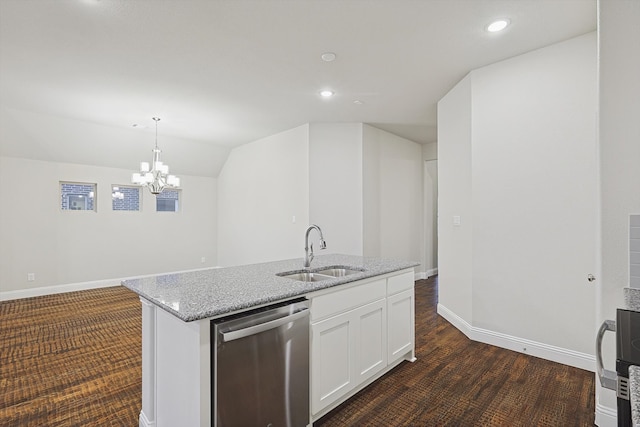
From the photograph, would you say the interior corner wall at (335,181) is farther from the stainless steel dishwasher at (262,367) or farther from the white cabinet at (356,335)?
the stainless steel dishwasher at (262,367)

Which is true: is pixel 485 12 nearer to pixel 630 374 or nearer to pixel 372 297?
pixel 372 297

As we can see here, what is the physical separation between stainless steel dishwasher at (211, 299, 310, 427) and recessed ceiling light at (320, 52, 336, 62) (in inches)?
87.9

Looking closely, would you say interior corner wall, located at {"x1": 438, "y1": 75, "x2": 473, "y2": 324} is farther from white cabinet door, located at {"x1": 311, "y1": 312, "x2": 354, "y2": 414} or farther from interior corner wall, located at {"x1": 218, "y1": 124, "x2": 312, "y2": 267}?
interior corner wall, located at {"x1": 218, "y1": 124, "x2": 312, "y2": 267}

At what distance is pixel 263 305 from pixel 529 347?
2.64 metres

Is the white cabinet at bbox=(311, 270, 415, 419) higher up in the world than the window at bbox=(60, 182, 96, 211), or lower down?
lower down

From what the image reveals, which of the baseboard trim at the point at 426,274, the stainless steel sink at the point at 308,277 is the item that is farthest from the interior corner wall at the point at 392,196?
the stainless steel sink at the point at 308,277

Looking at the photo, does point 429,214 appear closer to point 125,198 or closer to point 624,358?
point 624,358

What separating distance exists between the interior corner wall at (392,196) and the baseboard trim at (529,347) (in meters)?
2.01

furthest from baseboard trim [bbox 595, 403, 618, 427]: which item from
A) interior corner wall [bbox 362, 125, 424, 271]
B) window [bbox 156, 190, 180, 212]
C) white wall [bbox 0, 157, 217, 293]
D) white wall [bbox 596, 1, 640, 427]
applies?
window [bbox 156, 190, 180, 212]

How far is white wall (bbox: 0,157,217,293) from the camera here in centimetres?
504

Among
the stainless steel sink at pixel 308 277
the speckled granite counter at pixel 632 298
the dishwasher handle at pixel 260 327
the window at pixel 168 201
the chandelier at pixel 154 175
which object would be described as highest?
the chandelier at pixel 154 175

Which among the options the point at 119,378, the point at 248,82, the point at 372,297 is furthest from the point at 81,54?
the point at 372,297

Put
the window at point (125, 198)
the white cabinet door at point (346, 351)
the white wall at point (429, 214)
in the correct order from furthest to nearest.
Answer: the white wall at point (429, 214), the window at point (125, 198), the white cabinet door at point (346, 351)

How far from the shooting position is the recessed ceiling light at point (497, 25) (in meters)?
2.37
